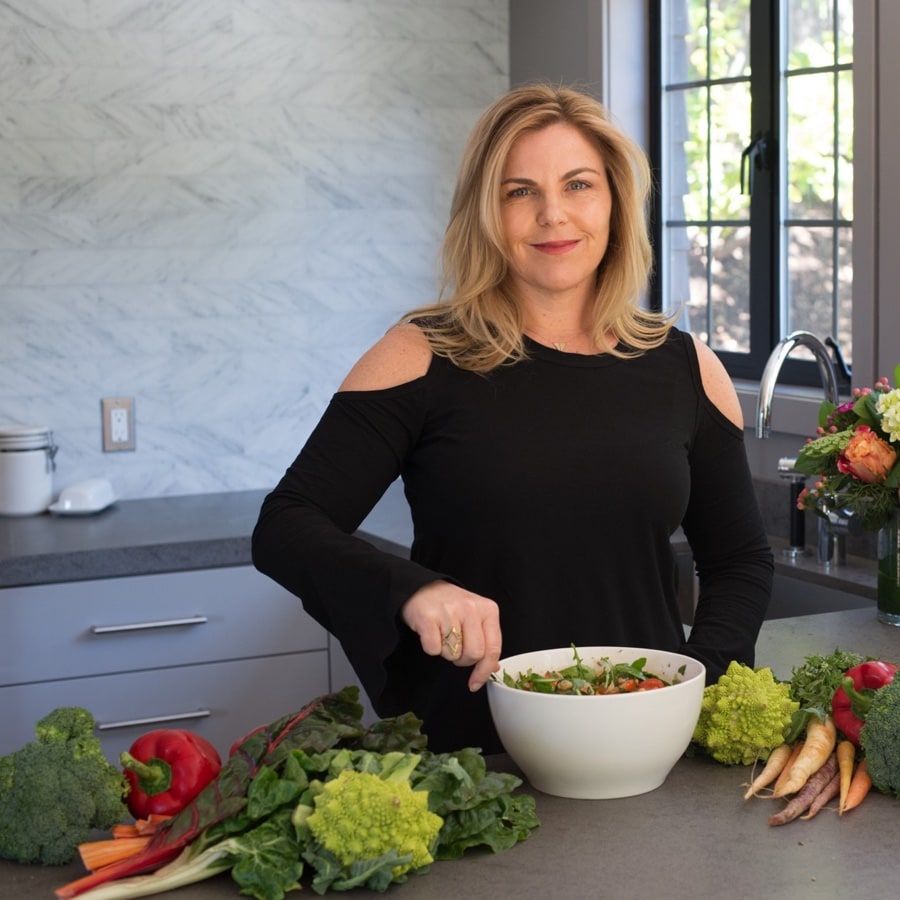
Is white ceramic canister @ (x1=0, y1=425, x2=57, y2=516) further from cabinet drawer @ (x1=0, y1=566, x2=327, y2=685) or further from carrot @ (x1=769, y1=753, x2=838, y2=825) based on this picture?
carrot @ (x1=769, y1=753, x2=838, y2=825)

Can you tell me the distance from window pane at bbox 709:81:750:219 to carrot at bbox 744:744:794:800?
2.16 m

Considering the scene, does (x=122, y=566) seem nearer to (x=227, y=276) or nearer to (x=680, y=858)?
(x=227, y=276)

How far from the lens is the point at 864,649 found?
208 cm

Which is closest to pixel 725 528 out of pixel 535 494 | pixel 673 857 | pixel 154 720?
pixel 535 494

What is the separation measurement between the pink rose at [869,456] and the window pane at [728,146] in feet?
4.24

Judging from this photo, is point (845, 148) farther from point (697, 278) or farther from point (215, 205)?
point (215, 205)

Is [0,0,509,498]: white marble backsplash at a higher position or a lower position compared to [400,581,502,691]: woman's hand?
higher

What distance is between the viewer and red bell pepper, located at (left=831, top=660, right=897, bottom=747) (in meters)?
Result: 1.43

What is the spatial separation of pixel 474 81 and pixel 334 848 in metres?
3.03

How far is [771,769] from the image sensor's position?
54.0 inches

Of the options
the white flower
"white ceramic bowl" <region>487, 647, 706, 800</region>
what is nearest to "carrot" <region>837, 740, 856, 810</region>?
"white ceramic bowl" <region>487, 647, 706, 800</region>

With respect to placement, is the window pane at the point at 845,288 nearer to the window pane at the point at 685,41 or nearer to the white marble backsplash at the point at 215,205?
the window pane at the point at 685,41

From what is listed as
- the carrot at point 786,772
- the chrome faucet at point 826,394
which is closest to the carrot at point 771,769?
the carrot at point 786,772

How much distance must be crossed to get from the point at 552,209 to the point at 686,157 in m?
1.92
